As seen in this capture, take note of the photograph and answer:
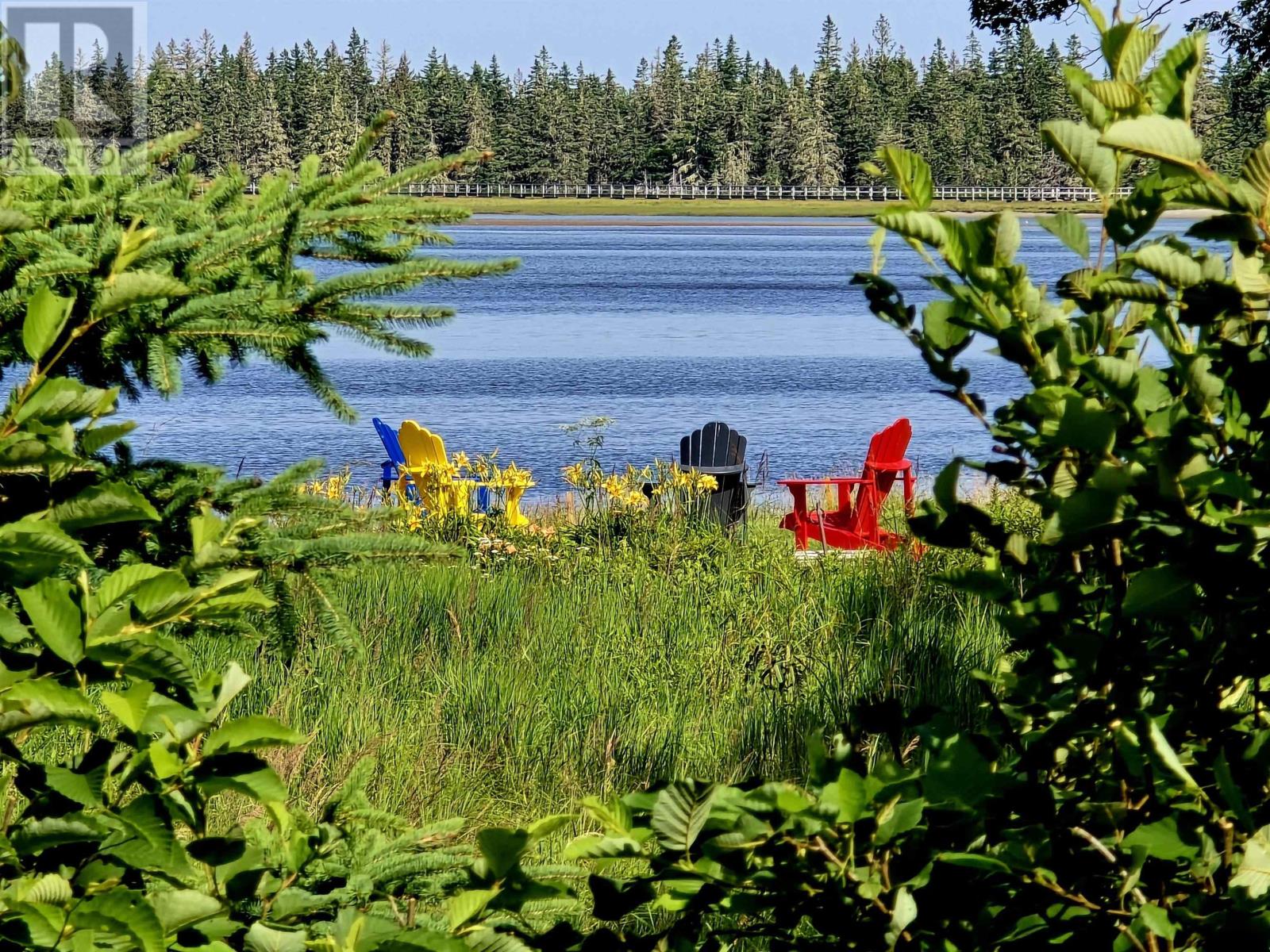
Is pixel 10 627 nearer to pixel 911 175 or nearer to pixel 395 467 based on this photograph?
pixel 911 175

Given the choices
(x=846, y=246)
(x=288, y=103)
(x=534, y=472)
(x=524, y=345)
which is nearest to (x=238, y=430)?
(x=534, y=472)

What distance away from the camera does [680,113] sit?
429 ft

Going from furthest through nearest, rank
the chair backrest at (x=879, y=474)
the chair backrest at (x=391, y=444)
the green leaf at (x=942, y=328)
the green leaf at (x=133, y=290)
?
the chair backrest at (x=391, y=444)
the chair backrest at (x=879, y=474)
the green leaf at (x=133, y=290)
the green leaf at (x=942, y=328)

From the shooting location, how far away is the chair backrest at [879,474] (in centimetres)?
834

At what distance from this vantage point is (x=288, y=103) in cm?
11781

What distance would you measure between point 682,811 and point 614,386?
2331 cm

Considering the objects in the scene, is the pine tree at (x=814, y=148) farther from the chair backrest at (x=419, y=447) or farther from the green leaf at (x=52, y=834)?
the green leaf at (x=52, y=834)

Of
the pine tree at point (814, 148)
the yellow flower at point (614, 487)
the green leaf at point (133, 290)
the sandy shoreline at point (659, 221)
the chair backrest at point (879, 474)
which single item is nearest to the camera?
the green leaf at point (133, 290)

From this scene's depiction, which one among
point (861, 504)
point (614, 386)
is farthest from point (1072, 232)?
point (614, 386)

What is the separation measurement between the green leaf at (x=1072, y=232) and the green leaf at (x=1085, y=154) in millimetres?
44

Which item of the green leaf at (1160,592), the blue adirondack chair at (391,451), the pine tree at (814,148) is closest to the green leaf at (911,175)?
the green leaf at (1160,592)

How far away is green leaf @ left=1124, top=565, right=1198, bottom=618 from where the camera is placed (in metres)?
1.07

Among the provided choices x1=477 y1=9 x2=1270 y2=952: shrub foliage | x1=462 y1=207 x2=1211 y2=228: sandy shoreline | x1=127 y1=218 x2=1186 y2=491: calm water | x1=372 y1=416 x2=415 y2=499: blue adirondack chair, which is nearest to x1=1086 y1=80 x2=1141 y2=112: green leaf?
x1=477 y1=9 x2=1270 y2=952: shrub foliage

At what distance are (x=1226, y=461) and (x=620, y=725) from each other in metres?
3.25
